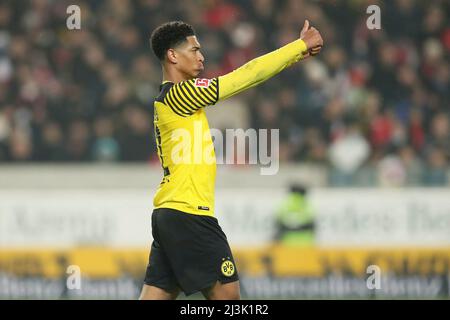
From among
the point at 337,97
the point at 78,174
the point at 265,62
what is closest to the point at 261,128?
the point at 337,97

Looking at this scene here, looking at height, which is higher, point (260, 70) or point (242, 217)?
point (260, 70)

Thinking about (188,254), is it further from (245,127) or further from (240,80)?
(245,127)

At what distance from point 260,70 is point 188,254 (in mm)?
1142

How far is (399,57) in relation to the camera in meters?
15.7

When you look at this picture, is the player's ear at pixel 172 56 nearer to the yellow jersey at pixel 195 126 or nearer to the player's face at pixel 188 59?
the player's face at pixel 188 59

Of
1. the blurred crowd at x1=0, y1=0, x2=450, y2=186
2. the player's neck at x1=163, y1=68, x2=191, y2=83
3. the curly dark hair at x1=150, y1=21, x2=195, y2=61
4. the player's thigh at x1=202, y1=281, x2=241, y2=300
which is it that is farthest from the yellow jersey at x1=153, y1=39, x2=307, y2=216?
the blurred crowd at x1=0, y1=0, x2=450, y2=186

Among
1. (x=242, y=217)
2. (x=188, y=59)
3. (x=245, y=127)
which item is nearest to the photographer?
(x=188, y=59)

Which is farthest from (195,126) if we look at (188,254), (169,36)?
(188,254)

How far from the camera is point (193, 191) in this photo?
6391 mm

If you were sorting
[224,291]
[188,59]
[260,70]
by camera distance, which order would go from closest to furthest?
[224,291], [260,70], [188,59]

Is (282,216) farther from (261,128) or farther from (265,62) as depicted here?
(265,62)

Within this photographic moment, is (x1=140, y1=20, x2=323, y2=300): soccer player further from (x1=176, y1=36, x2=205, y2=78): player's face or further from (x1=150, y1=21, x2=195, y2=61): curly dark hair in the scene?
(x1=150, y1=21, x2=195, y2=61): curly dark hair

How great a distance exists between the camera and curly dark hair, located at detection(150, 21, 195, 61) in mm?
6602
